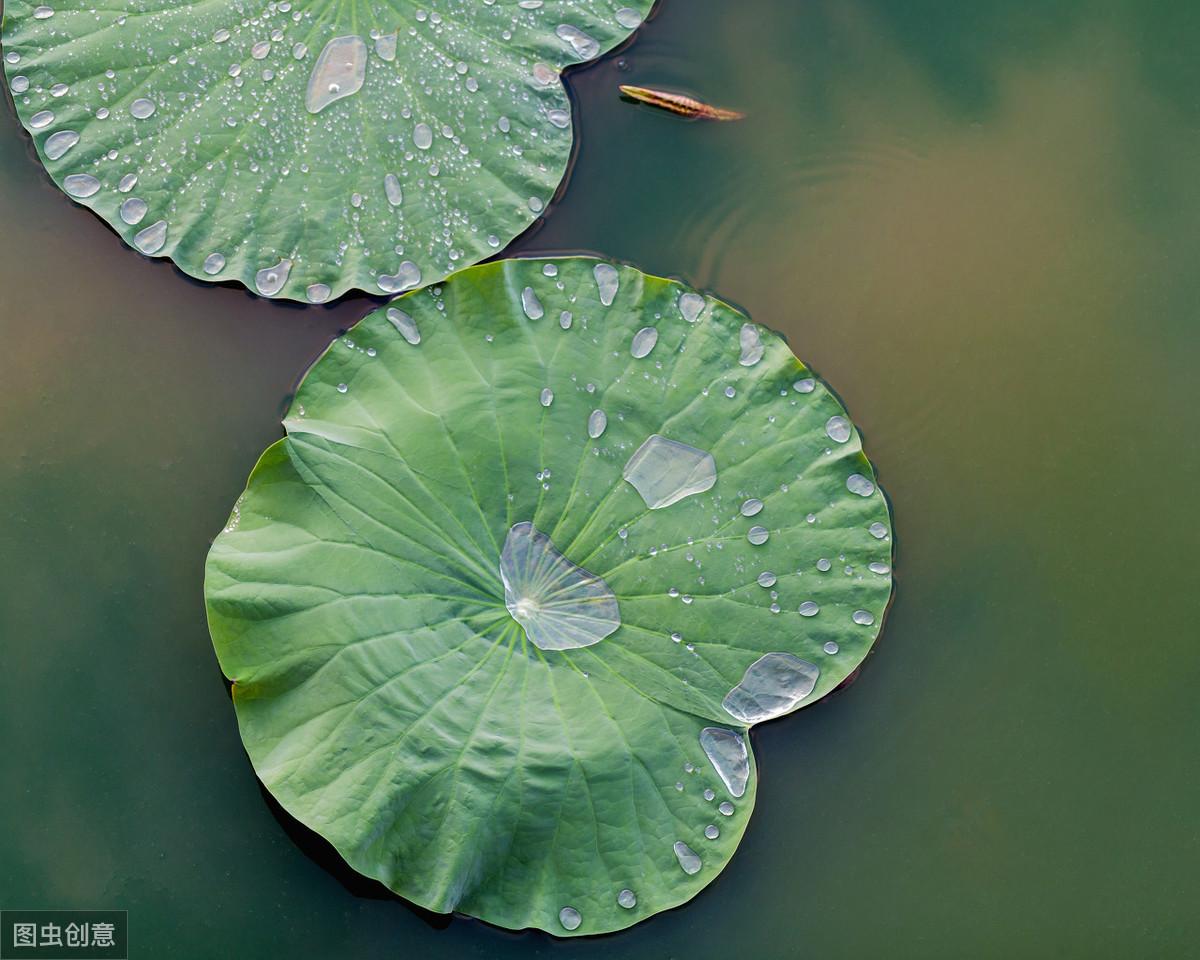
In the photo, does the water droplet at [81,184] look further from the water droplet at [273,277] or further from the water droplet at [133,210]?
the water droplet at [273,277]

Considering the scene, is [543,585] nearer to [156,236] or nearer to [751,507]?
[751,507]

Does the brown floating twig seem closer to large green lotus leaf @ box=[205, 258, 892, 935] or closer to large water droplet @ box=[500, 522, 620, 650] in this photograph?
large green lotus leaf @ box=[205, 258, 892, 935]

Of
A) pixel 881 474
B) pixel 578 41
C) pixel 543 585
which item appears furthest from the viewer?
pixel 881 474

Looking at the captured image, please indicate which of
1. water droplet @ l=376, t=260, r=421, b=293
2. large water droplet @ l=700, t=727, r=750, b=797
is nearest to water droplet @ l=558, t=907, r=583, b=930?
large water droplet @ l=700, t=727, r=750, b=797

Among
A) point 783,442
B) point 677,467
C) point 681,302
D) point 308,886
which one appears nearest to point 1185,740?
point 783,442

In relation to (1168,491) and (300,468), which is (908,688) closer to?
(1168,491)

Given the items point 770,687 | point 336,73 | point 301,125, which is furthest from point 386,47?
point 770,687
